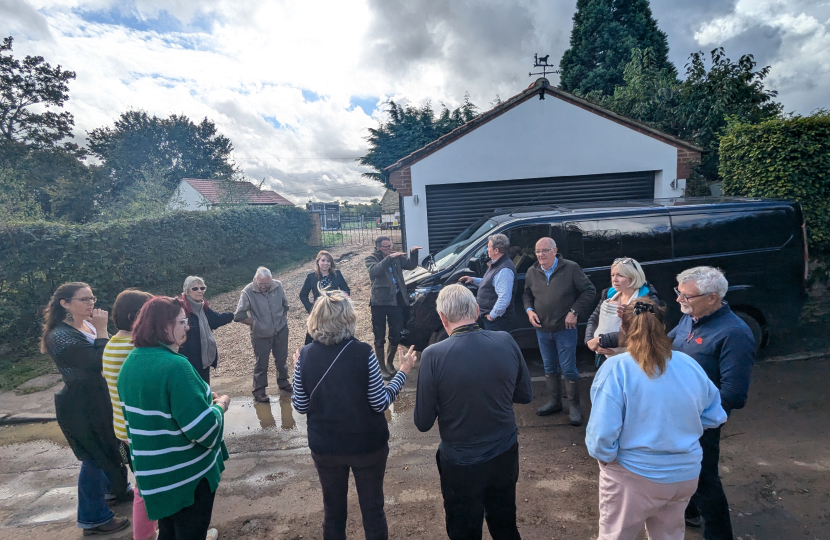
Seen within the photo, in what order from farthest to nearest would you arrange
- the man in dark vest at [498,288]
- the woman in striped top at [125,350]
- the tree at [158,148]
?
the tree at [158,148], the man in dark vest at [498,288], the woman in striped top at [125,350]

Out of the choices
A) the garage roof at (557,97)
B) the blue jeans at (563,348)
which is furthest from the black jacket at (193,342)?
the garage roof at (557,97)

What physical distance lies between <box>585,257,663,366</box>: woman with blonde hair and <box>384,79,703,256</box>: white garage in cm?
566

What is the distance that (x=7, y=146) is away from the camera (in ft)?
76.2

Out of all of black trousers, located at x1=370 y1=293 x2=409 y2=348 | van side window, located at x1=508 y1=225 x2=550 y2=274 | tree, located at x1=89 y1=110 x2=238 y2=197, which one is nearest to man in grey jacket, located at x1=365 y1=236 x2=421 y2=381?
black trousers, located at x1=370 y1=293 x2=409 y2=348

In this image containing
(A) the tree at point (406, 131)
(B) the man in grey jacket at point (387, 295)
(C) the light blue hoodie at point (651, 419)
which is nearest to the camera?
(C) the light blue hoodie at point (651, 419)

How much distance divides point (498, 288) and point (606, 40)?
2220 cm

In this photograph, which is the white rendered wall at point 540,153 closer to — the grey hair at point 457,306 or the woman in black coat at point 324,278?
the woman in black coat at point 324,278

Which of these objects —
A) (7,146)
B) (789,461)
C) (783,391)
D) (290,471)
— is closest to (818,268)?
(783,391)

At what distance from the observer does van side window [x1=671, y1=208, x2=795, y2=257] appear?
5.06 meters

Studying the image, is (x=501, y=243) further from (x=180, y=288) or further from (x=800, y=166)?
(x=180, y=288)

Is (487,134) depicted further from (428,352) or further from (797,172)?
(428,352)

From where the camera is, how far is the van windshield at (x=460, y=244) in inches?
225

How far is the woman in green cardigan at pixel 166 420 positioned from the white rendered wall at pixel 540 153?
7.23 meters

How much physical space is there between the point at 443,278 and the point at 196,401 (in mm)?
3665
